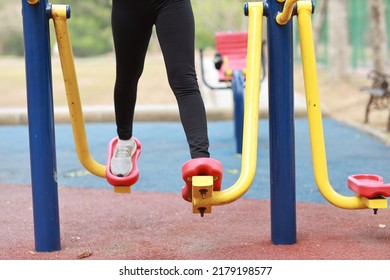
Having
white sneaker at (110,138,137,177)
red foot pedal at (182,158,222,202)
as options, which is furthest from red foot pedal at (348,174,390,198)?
white sneaker at (110,138,137,177)

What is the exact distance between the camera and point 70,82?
9.84 feet

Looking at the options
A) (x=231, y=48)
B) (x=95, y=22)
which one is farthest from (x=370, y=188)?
(x=95, y=22)

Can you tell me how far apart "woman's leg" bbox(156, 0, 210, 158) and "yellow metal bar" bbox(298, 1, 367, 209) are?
0.51 m

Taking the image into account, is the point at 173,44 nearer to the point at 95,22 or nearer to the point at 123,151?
the point at 123,151

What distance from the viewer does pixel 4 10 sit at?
98.7 ft

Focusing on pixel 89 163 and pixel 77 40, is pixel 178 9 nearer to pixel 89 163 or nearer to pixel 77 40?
pixel 89 163

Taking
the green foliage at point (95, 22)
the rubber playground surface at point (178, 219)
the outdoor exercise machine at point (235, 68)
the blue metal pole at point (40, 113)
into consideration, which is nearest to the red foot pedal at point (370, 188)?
the rubber playground surface at point (178, 219)

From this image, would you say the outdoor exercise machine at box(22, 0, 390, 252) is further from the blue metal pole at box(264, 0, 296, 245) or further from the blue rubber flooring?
the blue rubber flooring

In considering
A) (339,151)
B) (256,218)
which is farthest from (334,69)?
(256,218)

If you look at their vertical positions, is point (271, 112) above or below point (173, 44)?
below

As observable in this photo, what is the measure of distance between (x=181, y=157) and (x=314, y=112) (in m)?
3.58

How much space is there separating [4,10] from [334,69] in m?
20.6

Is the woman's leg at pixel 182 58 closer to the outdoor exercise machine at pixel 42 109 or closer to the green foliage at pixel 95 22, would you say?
the outdoor exercise machine at pixel 42 109
